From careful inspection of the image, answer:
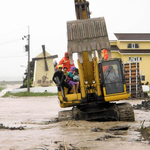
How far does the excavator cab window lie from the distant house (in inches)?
1887

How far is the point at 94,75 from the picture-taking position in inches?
566

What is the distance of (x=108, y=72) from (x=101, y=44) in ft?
4.26

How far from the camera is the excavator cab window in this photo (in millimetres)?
14023

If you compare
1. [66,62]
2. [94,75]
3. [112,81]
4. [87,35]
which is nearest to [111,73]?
[112,81]

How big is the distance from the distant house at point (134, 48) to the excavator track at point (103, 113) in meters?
47.5

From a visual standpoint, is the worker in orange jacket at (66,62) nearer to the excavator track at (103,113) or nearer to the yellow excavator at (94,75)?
the yellow excavator at (94,75)

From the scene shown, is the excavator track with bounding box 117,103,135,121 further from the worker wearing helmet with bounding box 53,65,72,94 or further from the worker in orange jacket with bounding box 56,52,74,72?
the worker in orange jacket with bounding box 56,52,74,72

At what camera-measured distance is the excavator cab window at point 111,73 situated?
14.0m

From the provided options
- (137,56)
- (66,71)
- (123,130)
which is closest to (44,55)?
(137,56)

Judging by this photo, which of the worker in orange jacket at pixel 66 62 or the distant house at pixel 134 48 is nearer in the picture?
the worker in orange jacket at pixel 66 62

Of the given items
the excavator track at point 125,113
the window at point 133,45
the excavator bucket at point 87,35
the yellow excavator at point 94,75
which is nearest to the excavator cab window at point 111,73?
the yellow excavator at point 94,75

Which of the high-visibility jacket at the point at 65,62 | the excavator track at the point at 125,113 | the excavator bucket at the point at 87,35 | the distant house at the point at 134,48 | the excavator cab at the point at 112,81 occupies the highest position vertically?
the distant house at the point at 134,48

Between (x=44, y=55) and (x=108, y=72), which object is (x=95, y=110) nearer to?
(x=108, y=72)

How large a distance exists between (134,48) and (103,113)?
4994cm
